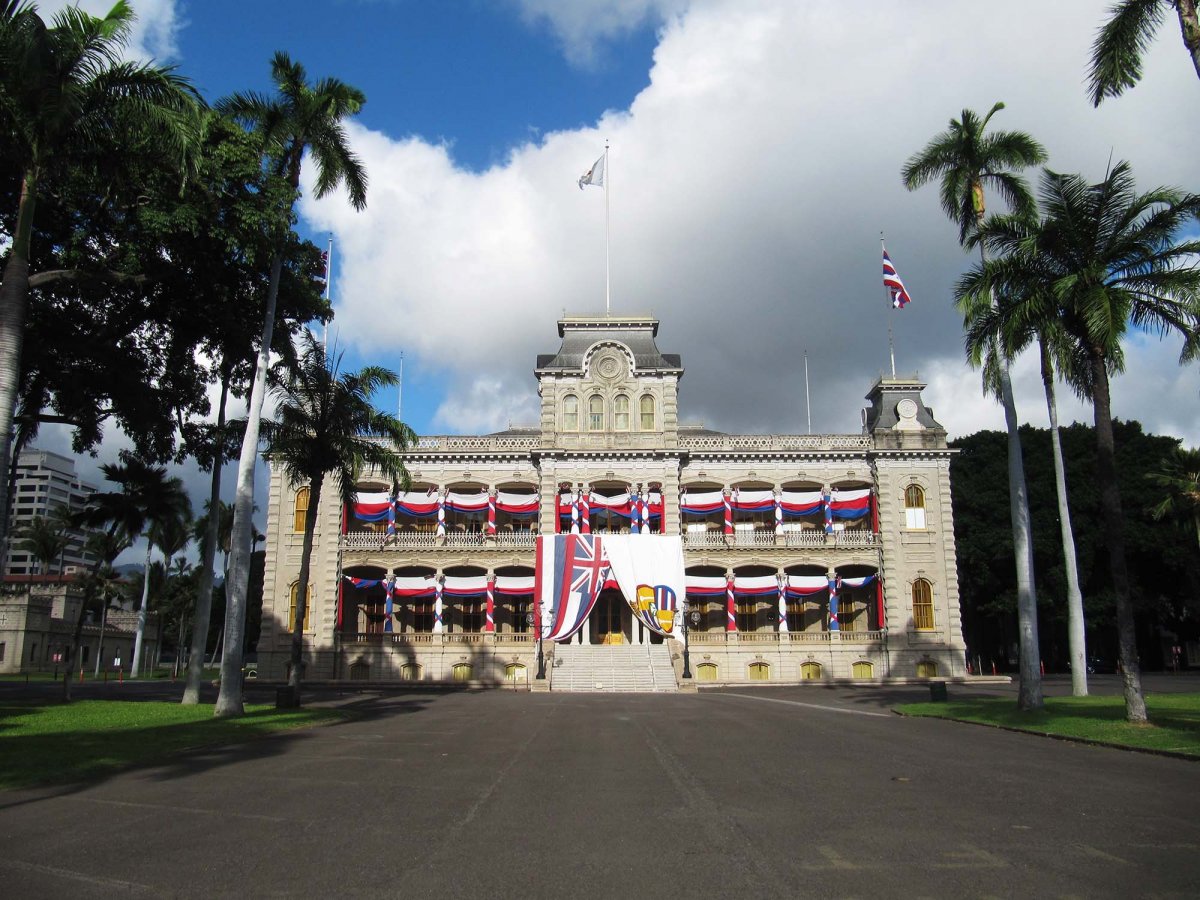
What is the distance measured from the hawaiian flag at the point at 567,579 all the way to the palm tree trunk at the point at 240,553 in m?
22.1

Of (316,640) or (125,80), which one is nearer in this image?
(125,80)

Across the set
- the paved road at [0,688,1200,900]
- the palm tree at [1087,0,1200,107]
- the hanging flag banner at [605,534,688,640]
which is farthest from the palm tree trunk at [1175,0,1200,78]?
the hanging flag banner at [605,534,688,640]

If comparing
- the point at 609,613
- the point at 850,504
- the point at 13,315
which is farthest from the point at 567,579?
the point at 13,315

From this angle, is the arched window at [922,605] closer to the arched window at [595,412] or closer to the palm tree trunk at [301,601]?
the arched window at [595,412]

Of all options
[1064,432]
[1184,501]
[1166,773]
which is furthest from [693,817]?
[1064,432]

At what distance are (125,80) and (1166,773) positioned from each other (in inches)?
869

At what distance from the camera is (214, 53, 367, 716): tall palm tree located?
75.3 feet

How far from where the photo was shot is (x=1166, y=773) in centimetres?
1320

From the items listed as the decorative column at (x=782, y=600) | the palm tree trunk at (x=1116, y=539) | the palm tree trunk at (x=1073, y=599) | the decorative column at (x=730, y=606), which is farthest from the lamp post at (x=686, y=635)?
the palm tree trunk at (x=1116, y=539)

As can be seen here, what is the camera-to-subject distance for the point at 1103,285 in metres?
21.0

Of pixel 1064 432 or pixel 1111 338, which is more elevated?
pixel 1064 432

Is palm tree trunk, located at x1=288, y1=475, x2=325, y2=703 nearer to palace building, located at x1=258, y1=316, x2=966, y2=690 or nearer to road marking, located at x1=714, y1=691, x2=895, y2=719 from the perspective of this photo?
road marking, located at x1=714, y1=691, x2=895, y2=719

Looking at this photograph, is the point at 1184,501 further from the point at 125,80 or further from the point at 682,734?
the point at 125,80

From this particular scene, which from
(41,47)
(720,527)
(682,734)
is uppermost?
(41,47)
